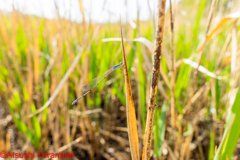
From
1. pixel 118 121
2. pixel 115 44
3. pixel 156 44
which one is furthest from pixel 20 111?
pixel 156 44

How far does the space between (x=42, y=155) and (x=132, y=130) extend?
83cm

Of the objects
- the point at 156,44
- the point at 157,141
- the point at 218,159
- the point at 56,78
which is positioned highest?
the point at 156,44

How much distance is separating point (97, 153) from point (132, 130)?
0.73m

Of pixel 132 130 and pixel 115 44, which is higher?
pixel 115 44

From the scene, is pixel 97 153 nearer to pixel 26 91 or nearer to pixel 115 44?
pixel 26 91

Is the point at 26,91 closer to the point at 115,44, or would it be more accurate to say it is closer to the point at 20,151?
the point at 20,151

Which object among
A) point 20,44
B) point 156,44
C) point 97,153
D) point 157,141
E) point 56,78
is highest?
point 20,44

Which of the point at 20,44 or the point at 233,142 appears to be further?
the point at 20,44

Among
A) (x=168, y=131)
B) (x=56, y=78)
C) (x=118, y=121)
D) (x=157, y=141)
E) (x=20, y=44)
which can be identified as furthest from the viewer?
(x=20, y=44)

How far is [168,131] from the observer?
0.99 metres

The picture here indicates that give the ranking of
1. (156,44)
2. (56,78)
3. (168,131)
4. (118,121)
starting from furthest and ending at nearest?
(118,121) → (168,131) → (56,78) → (156,44)

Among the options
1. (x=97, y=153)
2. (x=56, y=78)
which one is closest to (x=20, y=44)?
(x=56, y=78)

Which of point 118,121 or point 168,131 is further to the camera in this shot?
point 118,121

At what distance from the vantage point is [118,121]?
1.19m
